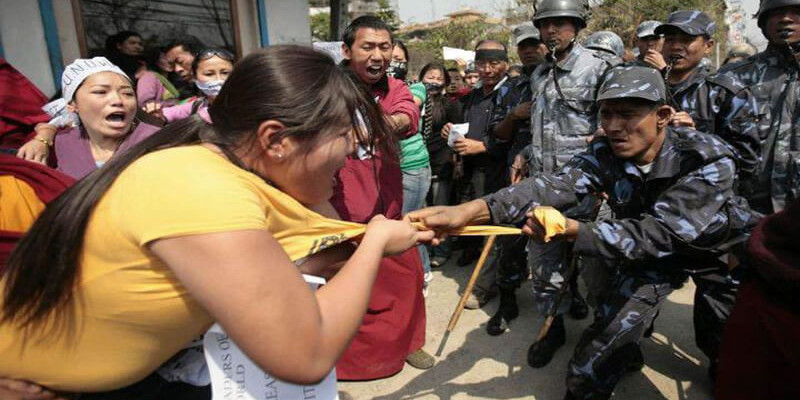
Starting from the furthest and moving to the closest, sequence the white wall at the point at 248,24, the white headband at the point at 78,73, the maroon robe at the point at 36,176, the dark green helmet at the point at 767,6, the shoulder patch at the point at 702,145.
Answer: the white wall at the point at 248,24 → the dark green helmet at the point at 767,6 → the white headband at the point at 78,73 → the shoulder patch at the point at 702,145 → the maroon robe at the point at 36,176

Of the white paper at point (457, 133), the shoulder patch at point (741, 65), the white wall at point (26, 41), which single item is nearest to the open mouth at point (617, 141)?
the shoulder patch at point (741, 65)

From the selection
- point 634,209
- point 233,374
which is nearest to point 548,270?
point 634,209

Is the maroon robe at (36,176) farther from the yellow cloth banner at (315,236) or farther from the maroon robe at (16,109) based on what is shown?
the maroon robe at (16,109)

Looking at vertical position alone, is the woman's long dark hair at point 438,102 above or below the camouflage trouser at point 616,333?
above

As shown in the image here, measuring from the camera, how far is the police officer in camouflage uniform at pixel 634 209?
85.7 inches

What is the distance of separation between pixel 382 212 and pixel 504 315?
153 centimetres

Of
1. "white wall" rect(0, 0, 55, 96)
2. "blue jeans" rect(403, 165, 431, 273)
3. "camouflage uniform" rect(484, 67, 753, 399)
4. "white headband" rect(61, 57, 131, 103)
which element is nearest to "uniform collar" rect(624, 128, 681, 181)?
"camouflage uniform" rect(484, 67, 753, 399)

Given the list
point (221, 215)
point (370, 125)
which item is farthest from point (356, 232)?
point (221, 215)

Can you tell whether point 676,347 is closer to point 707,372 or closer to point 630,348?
point 707,372

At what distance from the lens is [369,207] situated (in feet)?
9.00

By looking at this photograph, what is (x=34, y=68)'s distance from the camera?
4215mm

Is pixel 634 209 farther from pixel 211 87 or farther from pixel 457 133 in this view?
pixel 211 87

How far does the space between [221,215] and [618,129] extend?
2004 millimetres

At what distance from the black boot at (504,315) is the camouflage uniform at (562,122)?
41 cm
